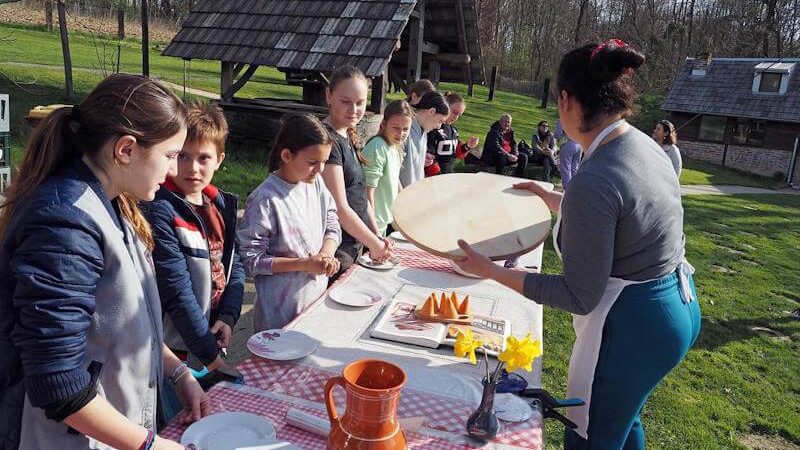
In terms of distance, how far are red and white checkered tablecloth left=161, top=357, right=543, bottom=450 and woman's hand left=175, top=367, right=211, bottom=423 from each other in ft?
0.11

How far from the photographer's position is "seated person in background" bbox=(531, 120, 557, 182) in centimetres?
1188

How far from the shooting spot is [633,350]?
186 cm

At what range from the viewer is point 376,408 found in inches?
47.9

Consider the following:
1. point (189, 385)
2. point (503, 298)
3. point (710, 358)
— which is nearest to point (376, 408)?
point (189, 385)

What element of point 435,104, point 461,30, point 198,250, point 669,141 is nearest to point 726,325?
point 435,104

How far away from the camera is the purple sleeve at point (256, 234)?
93.9 inches

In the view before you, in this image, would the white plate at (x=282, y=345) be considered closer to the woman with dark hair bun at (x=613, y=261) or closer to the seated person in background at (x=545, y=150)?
the woman with dark hair bun at (x=613, y=261)

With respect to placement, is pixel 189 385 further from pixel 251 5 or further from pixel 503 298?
pixel 251 5

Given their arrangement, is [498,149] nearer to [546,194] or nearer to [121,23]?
[546,194]

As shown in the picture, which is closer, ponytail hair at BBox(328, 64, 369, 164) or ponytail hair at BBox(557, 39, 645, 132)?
ponytail hair at BBox(557, 39, 645, 132)

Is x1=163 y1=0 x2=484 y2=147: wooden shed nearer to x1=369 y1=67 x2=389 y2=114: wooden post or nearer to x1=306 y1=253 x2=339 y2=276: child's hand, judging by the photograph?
x1=369 y1=67 x2=389 y2=114: wooden post

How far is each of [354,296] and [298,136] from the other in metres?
0.73

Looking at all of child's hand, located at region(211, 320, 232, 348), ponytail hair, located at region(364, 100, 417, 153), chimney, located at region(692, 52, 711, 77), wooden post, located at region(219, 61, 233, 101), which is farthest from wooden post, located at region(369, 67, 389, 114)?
chimney, located at region(692, 52, 711, 77)

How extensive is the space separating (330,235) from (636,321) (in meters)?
1.47
